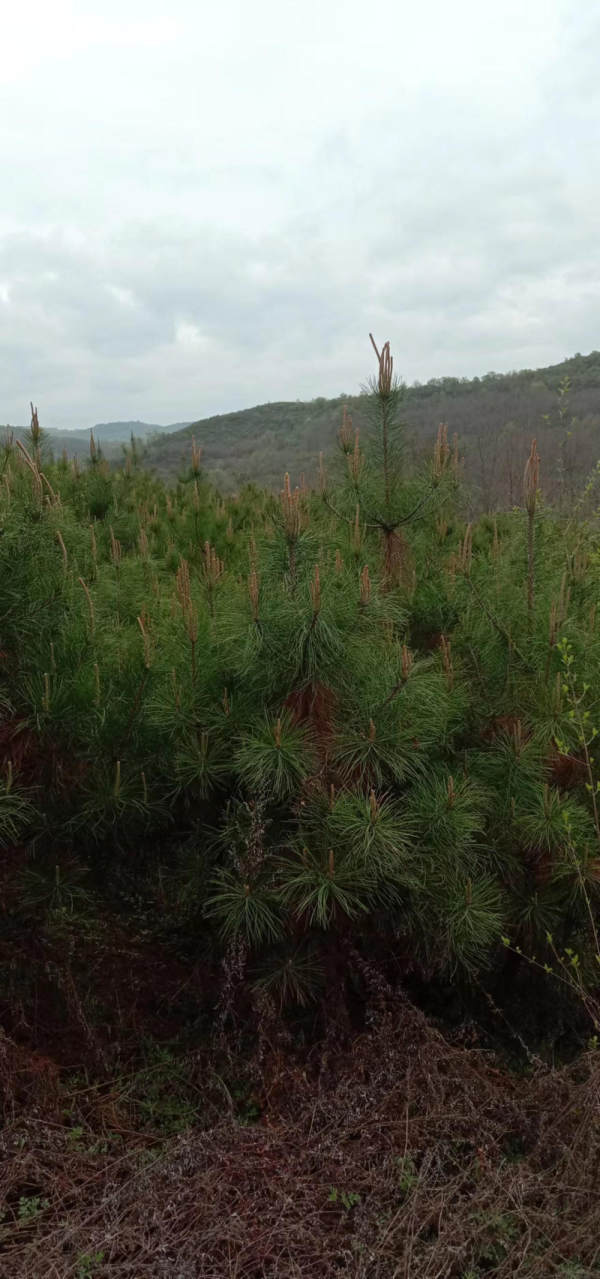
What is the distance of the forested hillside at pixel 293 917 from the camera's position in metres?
2.22

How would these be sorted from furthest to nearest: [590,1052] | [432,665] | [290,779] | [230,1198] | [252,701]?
[432,665]
[252,701]
[290,779]
[590,1052]
[230,1198]

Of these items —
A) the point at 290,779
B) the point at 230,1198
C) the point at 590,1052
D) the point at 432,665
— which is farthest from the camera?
the point at 432,665

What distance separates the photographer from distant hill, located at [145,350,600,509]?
19.8 metres

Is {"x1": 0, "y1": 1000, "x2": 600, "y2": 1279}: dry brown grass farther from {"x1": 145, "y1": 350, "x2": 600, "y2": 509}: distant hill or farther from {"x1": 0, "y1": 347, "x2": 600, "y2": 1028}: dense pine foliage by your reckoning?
{"x1": 145, "y1": 350, "x2": 600, "y2": 509}: distant hill

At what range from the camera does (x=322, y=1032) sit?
9.82 ft

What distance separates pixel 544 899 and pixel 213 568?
1886 mm

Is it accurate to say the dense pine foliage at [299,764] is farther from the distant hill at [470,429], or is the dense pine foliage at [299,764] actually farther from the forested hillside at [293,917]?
the distant hill at [470,429]

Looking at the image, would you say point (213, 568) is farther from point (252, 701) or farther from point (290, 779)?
point (290, 779)

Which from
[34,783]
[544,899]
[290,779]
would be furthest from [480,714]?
[34,783]

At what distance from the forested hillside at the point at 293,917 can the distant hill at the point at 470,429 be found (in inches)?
431

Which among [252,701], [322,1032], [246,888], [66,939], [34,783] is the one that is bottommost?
[322,1032]

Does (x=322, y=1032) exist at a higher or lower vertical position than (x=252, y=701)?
lower

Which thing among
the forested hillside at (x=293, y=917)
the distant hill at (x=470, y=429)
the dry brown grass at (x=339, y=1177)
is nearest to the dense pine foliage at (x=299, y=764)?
the forested hillside at (x=293, y=917)

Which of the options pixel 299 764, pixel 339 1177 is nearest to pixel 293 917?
pixel 299 764
